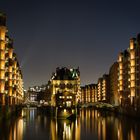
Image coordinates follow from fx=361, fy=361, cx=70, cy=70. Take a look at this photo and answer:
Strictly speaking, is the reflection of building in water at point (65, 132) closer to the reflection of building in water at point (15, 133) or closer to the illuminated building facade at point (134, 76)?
the reflection of building in water at point (15, 133)

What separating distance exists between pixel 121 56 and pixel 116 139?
3758 inches

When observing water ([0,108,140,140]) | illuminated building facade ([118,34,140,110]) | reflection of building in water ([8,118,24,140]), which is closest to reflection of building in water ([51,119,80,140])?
water ([0,108,140,140])

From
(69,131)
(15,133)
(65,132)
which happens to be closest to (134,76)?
(69,131)

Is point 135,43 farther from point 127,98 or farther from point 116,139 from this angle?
point 116,139

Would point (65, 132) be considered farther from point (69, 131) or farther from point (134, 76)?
point (134, 76)

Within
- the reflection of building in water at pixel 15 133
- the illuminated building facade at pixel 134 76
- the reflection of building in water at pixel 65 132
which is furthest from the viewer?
the illuminated building facade at pixel 134 76

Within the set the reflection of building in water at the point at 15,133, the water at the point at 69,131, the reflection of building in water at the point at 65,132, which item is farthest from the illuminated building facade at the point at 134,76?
the reflection of building in water at the point at 15,133

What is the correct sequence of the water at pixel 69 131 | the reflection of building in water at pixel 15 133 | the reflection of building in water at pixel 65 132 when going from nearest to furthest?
1. the reflection of building in water at pixel 15 133
2. the water at pixel 69 131
3. the reflection of building in water at pixel 65 132

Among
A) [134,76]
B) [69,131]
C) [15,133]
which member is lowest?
[69,131]

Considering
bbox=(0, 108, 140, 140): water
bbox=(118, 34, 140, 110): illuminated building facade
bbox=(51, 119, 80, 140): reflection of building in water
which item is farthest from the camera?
bbox=(118, 34, 140, 110): illuminated building facade

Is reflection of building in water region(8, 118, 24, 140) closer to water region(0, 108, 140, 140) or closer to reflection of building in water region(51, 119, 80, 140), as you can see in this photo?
water region(0, 108, 140, 140)

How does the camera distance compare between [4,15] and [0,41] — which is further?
[4,15]

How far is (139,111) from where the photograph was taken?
105938 mm

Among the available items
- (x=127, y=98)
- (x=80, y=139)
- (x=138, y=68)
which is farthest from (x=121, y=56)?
(x=80, y=139)
